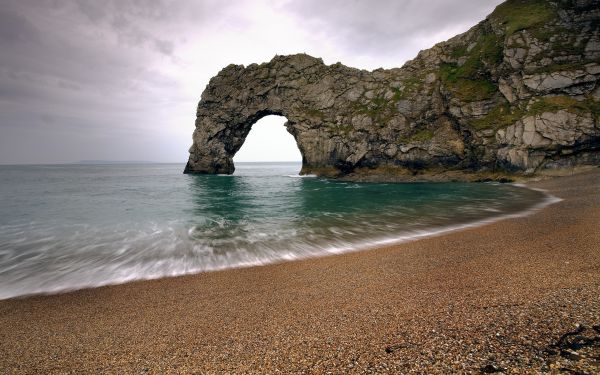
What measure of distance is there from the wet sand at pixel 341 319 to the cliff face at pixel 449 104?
39.8 meters

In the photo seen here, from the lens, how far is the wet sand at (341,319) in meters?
4.11

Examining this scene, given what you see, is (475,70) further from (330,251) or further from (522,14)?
(330,251)

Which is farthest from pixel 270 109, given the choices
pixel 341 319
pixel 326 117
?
pixel 341 319

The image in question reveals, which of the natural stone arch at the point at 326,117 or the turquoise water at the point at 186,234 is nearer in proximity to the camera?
the turquoise water at the point at 186,234

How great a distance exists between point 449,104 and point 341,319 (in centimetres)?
5488

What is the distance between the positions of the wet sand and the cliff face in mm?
39813

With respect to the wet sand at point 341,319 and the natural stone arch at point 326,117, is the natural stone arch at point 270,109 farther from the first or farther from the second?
the wet sand at point 341,319

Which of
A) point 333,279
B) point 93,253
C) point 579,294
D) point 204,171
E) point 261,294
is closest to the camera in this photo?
point 579,294

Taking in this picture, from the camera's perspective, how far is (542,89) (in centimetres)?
4059

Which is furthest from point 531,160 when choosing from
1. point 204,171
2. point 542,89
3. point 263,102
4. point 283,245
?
point 204,171

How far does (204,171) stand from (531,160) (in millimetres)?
74441

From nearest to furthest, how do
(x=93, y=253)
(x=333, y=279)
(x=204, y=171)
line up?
(x=333, y=279)
(x=93, y=253)
(x=204, y=171)

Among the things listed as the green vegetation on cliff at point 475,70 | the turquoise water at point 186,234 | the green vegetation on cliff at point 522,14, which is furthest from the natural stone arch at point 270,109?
the turquoise water at point 186,234

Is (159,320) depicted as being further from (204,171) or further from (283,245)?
(204,171)
